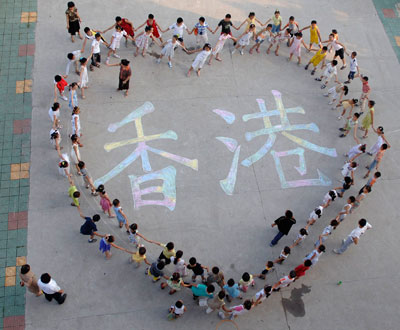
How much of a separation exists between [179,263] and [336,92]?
7.22 meters

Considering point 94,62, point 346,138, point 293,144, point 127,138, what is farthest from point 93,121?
point 346,138

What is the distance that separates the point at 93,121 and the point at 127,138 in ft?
3.83

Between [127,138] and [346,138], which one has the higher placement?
[346,138]

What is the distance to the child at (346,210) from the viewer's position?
10.7 m

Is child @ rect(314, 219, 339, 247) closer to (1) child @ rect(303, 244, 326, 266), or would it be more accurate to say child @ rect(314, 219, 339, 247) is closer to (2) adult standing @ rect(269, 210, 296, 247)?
(1) child @ rect(303, 244, 326, 266)

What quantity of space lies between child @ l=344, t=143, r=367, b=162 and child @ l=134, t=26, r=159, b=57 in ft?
23.0

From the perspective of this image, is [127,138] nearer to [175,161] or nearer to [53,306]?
[175,161]

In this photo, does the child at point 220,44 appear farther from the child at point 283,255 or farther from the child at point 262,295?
the child at point 262,295

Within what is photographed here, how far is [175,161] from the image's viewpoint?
11.9 m

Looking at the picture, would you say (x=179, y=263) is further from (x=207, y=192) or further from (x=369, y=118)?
(x=369, y=118)

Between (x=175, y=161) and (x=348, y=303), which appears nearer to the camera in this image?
(x=348, y=303)

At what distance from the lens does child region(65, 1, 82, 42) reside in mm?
13172

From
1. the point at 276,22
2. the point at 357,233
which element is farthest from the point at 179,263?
the point at 276,22

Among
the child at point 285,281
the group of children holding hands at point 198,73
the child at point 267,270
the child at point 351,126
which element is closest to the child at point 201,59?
the group of children holding hands at point 198,73
